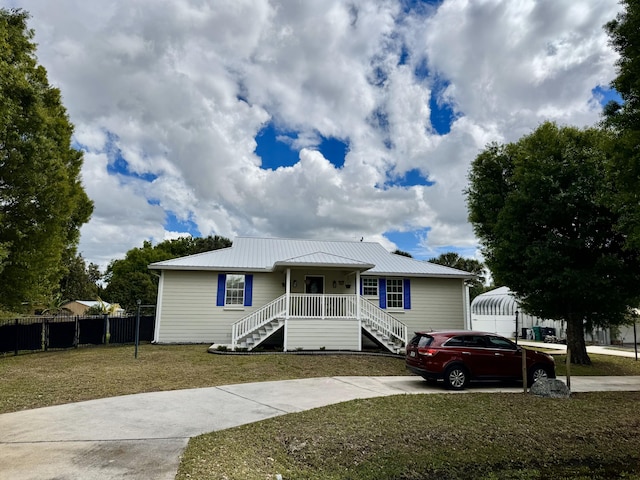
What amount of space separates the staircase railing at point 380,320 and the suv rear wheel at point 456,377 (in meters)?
5.68

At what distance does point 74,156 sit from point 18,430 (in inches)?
570

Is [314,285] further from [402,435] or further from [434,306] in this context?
[402,435]

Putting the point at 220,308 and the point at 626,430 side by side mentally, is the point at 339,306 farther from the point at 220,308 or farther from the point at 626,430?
the point at 626,430

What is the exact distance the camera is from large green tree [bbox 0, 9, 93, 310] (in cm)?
1246

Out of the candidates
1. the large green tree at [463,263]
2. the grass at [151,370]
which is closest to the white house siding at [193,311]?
the grass at [151,370]

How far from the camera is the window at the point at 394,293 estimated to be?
1872cm

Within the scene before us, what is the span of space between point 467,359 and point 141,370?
28.2 feet

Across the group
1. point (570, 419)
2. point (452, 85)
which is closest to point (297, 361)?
point (570, 419)

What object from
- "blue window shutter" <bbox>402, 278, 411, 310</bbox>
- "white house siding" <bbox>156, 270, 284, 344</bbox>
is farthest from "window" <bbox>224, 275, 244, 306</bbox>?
"blue window shutter" <bbox>402, 278, 411, 310</bbox>

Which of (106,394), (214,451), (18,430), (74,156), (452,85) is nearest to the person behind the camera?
(214,451)

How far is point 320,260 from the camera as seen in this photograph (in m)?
15.6

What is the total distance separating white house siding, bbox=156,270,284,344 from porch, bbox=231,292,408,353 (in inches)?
89.2

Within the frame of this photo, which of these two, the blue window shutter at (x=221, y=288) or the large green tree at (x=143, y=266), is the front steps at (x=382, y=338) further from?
the large green tree at (x=143, y=266)

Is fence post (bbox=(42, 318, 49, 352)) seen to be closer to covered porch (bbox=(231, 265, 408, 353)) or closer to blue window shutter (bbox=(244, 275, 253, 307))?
covered porch (bbox=(231, 265, 408, 353))
